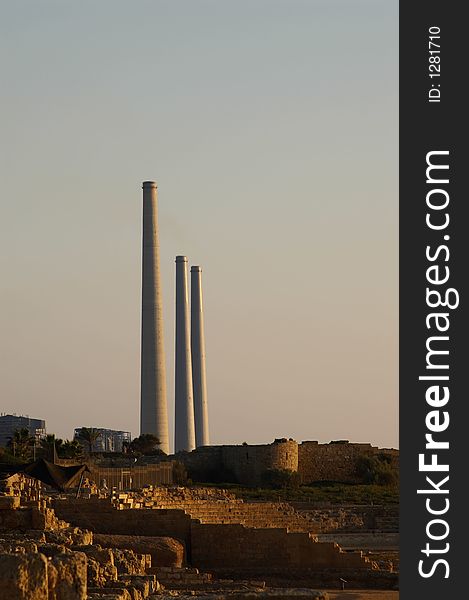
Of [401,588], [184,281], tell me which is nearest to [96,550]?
[401,588]

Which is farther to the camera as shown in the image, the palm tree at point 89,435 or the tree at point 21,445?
the palm tree at point 89,435

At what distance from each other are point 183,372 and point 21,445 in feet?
74.3

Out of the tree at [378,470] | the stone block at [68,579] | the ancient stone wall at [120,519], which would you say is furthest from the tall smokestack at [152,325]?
the stone block at [68,579]

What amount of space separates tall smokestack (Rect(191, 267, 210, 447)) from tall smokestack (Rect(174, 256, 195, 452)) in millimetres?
1509

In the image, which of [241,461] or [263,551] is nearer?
[263,551]

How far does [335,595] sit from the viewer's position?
83.6 ft

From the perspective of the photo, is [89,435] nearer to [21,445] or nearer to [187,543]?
[21,445]

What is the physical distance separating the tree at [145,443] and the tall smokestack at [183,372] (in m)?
9.94

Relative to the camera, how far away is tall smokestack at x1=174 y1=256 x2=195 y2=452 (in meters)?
79.9

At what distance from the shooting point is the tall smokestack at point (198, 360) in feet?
275

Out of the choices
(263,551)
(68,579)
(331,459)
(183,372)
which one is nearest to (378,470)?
(331,459)

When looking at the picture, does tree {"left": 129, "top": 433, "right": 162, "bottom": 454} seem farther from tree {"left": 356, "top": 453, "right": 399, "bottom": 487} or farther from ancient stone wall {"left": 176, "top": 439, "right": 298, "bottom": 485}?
tree {"left": 356, "top": 453, "right": 399, "bottom": 487}

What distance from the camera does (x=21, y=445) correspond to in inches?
2330

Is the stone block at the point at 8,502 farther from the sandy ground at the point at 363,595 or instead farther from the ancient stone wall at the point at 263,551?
the sandy ground at the point at 363,595
